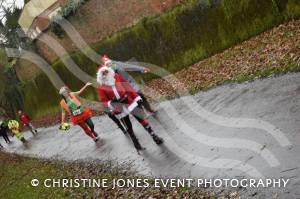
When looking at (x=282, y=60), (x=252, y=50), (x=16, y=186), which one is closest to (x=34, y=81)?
(x=16, y=186)

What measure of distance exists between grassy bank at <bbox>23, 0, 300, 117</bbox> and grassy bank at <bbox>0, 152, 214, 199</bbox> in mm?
5180

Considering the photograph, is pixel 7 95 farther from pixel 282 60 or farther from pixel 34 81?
pixel 282 60

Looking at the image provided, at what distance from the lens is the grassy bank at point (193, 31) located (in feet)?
55.7

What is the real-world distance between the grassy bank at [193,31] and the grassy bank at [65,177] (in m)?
5.18

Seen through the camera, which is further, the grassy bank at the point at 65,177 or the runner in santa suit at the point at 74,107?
the runner in santa suit at the point at 74,107

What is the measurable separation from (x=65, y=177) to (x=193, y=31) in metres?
10.1

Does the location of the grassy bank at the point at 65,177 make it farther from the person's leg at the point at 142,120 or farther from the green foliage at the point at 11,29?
the green foliage at the point at 11,29

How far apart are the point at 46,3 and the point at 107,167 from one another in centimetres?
2880

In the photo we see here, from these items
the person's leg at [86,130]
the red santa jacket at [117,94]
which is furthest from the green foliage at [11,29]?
the red santa jacket at [117,94]

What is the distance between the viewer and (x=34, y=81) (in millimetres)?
41094

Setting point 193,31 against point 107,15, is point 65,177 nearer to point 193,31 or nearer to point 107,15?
point 193,31

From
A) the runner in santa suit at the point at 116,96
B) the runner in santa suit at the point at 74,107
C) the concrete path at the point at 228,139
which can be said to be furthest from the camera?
the runner in santa suit at the point at 74,107

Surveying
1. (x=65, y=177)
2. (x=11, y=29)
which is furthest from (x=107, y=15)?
(x=11, y=29)

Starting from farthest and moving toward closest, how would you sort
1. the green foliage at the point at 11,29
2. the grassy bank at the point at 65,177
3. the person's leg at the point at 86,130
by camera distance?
1. the green foliage at the point at 11,29
2. the person's leg at the point at 86,130
3. the grassy bank at the point at 65,177
